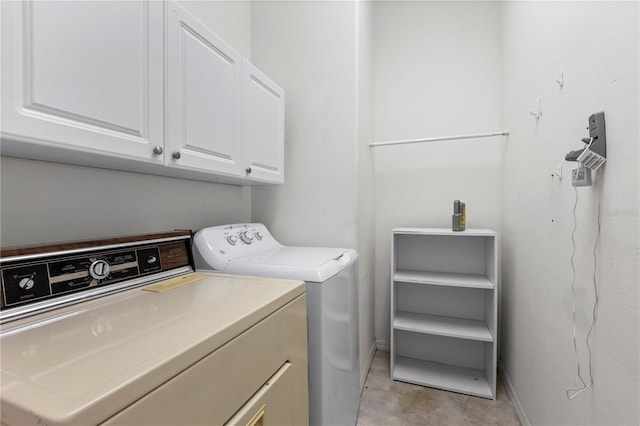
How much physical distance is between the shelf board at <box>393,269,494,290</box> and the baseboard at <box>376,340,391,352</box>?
2.29 feet

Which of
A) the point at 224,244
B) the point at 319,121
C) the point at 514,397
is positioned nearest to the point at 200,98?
the point at 224,244

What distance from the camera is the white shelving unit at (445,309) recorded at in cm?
198

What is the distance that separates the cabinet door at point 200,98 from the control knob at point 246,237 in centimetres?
38

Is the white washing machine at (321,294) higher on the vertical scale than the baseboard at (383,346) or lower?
higher

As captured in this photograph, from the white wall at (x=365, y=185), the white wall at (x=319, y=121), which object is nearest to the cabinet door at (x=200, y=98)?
the white wall at (x=319, y=121)

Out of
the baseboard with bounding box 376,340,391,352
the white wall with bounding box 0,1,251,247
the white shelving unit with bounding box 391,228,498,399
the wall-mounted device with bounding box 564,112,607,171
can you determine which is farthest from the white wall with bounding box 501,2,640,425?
the white wall with bounding box 0,1,251,247

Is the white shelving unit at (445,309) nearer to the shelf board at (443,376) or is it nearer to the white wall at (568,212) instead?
the shelf board at (443,376)

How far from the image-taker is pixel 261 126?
1.65 metres

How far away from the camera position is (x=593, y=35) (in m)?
0.98

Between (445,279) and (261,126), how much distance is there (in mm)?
1620

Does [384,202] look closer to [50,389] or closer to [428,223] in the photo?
[428,223]

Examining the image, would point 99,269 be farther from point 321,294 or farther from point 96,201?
point 321,294

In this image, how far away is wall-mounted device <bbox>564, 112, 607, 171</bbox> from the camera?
2.97 feet

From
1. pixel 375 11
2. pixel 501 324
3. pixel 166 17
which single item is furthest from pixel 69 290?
pixel 375 11
